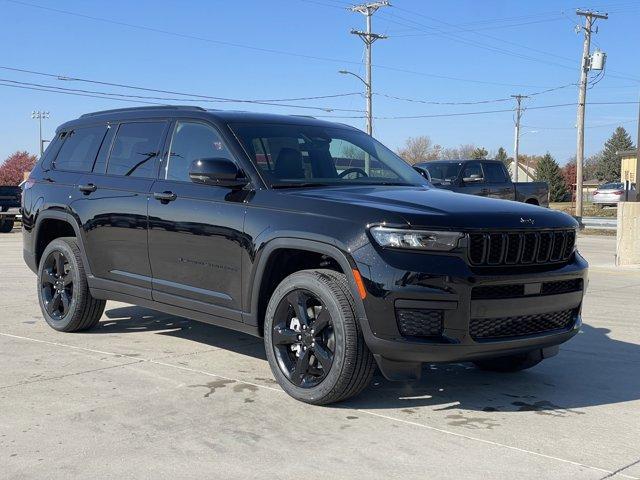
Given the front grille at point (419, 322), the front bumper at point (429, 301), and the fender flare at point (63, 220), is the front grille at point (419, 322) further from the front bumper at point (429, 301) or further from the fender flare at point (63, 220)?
the fender flare at point (63, 220)

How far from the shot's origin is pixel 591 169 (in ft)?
444

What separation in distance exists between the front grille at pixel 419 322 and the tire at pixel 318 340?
0.31 m

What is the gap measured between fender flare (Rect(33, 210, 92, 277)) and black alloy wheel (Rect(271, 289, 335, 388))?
2.39m

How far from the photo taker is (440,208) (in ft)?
14.8

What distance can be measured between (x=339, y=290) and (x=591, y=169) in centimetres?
14006

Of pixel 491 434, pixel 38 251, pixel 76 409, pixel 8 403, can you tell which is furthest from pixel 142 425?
pixel 38 251

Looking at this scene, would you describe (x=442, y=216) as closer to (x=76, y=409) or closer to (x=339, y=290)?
(x=339, y=290)

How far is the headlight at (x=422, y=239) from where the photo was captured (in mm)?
4277

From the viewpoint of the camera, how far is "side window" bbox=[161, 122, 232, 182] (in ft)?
18.4

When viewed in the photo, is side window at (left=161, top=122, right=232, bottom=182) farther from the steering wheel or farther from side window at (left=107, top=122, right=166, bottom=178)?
the steering wheel

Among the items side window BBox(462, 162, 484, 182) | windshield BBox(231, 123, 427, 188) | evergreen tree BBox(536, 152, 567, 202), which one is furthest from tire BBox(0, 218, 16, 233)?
evergreen tree BBox(536, 152, 567, 202)

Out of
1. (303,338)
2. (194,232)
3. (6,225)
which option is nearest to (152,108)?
(194,232)

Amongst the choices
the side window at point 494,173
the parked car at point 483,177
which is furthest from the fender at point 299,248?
the side window at point 494,173

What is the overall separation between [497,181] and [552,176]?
58455mm
